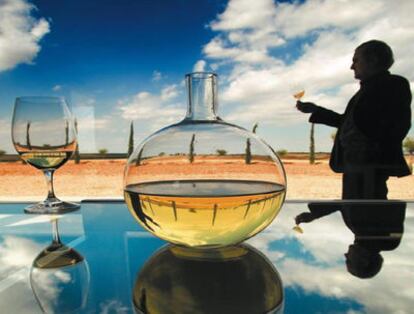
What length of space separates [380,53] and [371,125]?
42cm

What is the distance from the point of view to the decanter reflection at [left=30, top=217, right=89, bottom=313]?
0.32 meters

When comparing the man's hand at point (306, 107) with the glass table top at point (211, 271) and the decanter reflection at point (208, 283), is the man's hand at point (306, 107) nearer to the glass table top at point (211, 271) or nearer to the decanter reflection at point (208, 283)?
the glass table top at point (211, 271)

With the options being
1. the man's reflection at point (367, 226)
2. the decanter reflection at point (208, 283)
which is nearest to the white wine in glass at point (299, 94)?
the man's reflection at point (367, 226)

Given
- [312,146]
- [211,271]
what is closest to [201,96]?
[211,271]

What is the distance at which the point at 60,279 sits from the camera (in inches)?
15.4

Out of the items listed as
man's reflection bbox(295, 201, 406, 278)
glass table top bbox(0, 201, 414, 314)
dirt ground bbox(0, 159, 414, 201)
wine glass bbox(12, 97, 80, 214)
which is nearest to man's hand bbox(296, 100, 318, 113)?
man's reflection bbox(295, 201, 406, 278)

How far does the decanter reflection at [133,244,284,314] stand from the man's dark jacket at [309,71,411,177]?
66.1 inches

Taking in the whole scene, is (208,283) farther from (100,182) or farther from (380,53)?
(100,182)

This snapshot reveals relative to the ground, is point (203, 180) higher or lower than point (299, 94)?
lower

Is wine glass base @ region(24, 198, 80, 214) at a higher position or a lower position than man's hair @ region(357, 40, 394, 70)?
lower

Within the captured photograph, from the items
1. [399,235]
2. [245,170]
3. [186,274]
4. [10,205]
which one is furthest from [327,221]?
[10,205]

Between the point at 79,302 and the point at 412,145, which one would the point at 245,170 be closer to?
the point at 79,302

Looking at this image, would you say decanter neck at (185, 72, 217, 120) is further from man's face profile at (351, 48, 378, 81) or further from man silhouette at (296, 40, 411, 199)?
man's face profile at (351, 48, 378, 81)

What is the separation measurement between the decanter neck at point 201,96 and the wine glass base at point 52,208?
0.32 m
